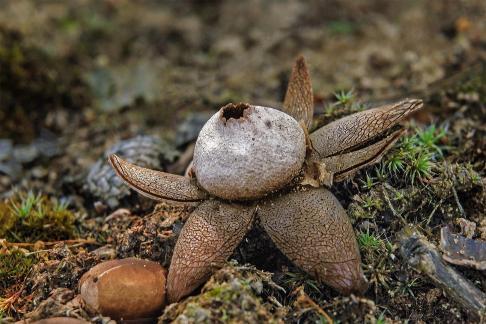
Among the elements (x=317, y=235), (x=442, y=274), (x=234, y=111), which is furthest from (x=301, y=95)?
(x=442, y=274)

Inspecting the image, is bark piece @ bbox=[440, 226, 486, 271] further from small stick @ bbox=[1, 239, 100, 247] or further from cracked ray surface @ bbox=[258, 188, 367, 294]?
small stick @ bbox=[1, 239, 100, 247]

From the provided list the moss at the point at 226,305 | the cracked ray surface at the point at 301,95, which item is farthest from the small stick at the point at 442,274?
the cracked ray surface at the point at 301,95

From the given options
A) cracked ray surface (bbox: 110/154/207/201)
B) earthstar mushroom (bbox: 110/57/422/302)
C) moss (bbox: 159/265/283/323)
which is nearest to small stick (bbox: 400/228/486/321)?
earthstar mushroom (bbox: 110/57/422/302)

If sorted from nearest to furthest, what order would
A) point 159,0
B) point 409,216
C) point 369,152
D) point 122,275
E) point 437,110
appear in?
point 122,275
point 369,152
point 409,216
point 437,110
point 159,0

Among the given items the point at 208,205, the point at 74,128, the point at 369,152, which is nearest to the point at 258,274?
the point at 208,205

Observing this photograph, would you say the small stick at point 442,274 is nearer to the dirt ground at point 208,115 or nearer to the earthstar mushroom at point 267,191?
the dirt ground at point 208,115

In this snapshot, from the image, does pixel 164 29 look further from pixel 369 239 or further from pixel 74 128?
pixel 369 239

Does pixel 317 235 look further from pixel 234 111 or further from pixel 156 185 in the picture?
pixel 156 185
